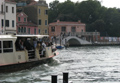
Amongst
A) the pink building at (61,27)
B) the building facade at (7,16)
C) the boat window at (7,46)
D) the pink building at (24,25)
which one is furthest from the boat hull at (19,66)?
the pink building at (61,27)

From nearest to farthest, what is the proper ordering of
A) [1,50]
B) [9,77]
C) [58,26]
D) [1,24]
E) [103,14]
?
[9,77]
[1,50]
[1,24]
[58,26]
[103,14]

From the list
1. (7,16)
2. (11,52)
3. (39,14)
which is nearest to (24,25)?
(39,14)

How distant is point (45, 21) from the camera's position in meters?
59.2

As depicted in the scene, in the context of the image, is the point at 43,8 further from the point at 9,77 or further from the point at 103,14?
the point at 9,77

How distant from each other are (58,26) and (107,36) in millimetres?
16788

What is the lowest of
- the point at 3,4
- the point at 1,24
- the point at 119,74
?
the point at 119,74

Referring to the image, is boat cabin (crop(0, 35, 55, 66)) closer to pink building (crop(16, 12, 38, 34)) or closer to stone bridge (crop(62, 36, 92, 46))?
pink building (crop(16, 12, 38, 34))

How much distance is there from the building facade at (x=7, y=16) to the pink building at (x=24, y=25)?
339 inches

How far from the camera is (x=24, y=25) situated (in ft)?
177

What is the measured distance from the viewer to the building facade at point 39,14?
57.7m

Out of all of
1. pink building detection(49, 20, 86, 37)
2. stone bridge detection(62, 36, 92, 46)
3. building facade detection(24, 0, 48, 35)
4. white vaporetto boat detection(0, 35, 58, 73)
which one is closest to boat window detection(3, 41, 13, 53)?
white vaporetto boat detection(0, 35, 58, 73)

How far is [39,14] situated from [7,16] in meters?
16.9

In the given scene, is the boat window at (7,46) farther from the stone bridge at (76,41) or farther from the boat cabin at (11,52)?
the stone bridge at (76,41)

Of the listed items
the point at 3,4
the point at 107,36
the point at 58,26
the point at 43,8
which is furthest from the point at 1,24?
the point at 107,36
